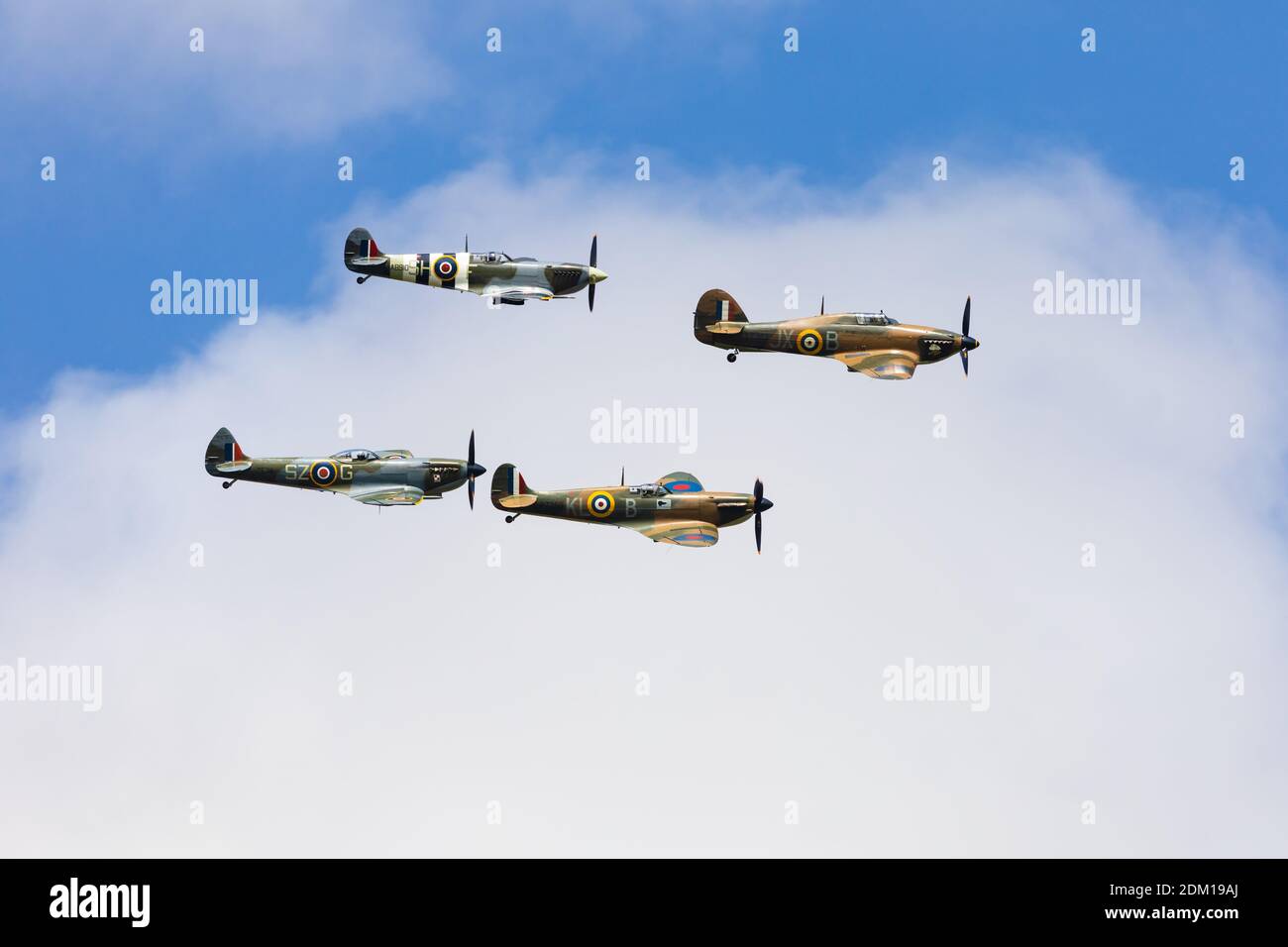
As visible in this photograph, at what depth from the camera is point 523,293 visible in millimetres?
100438

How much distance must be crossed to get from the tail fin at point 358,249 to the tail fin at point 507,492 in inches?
481

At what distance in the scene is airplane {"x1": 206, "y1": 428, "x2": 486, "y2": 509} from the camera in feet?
317

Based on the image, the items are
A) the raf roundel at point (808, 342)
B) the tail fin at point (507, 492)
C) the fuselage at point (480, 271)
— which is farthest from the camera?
the fuselage at point (480, 271)

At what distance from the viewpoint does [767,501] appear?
96.1 m

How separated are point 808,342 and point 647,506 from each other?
9.84 meters

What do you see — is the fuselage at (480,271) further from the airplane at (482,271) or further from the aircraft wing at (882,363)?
the aircraft wing at (882,363)

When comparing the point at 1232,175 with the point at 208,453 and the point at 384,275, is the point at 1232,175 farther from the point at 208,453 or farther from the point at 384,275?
the point at 208,453

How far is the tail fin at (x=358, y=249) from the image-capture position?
10150 centimetres

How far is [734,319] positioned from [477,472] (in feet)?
38.6

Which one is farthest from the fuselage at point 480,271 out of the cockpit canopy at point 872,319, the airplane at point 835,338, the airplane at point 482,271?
the cockpit canopy at point 872,319

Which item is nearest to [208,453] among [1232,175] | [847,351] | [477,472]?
[477,472]

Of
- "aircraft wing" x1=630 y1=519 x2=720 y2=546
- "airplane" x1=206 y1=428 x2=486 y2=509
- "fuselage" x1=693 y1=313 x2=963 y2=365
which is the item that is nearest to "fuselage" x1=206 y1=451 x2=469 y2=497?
"airplane" x1=206 y1=428 x2=486 y2=509
